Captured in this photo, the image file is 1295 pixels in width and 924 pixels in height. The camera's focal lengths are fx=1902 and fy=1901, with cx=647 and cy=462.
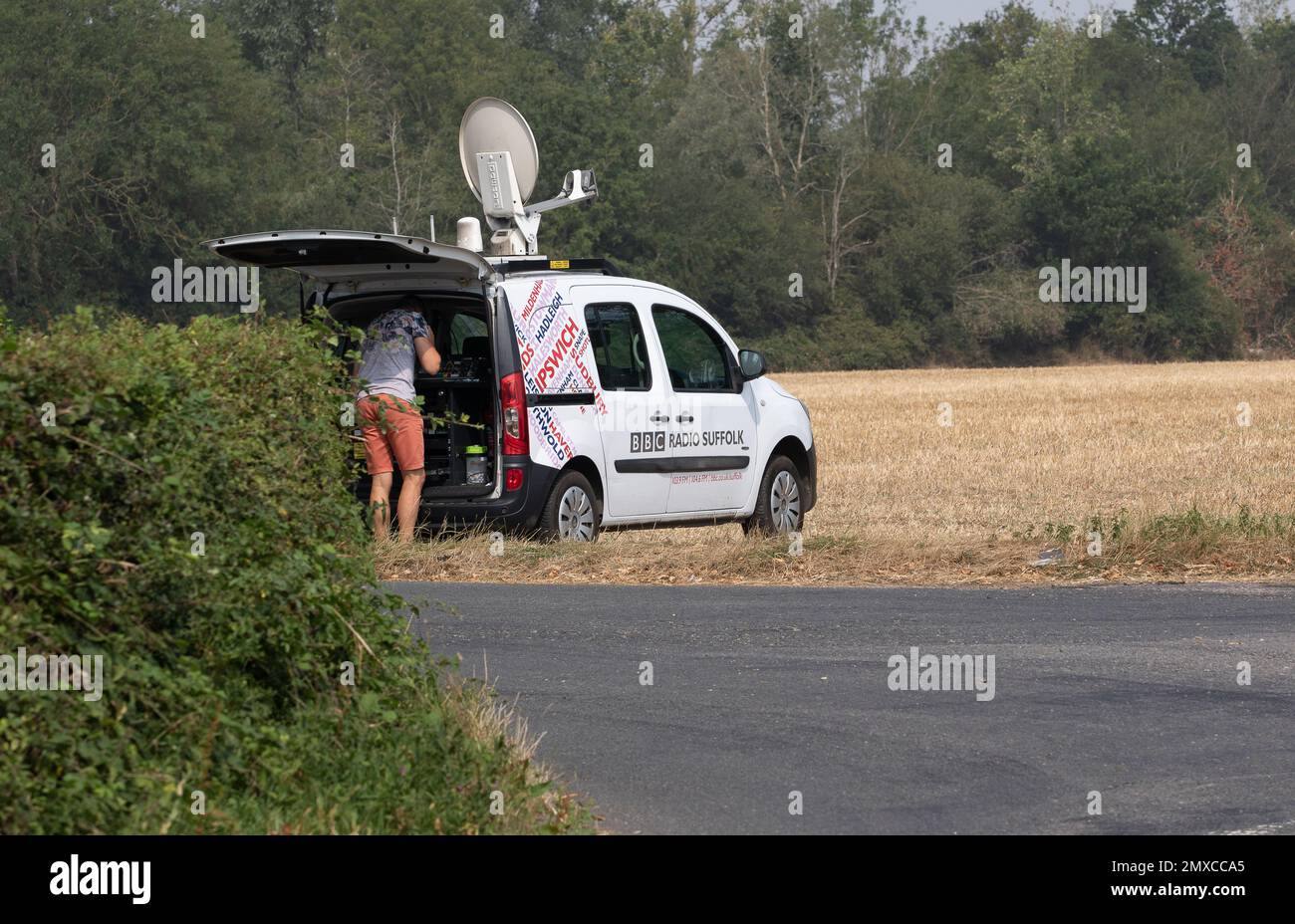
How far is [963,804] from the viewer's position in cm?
590

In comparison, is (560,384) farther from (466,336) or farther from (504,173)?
(504,173)

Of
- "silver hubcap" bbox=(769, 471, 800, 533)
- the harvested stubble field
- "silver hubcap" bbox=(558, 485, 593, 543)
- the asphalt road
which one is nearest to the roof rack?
"silver hubcap" bbox=(558, 485, 593, 543)

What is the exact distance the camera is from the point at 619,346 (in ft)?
43.3

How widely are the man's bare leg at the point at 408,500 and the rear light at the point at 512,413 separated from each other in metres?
0.59

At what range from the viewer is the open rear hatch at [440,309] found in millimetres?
11734

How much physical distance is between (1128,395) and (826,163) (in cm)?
4026

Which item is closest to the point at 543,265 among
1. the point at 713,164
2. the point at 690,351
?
the point at 690,351

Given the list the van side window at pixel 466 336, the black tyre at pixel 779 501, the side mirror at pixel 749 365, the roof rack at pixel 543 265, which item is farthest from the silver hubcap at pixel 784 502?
the van side window at pixel 466 336

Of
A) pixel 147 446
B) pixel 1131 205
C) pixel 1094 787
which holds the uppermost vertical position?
pixel 1131 205

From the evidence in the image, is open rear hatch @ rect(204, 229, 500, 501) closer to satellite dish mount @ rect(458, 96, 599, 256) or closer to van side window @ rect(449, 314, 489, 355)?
van side window @ rect(449, 314, 489, 355)

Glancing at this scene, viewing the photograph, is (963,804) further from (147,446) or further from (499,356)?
(499,356)

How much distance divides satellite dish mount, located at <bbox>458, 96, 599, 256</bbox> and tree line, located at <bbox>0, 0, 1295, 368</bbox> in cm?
4551

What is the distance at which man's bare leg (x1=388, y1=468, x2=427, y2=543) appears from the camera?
39.7 ft
